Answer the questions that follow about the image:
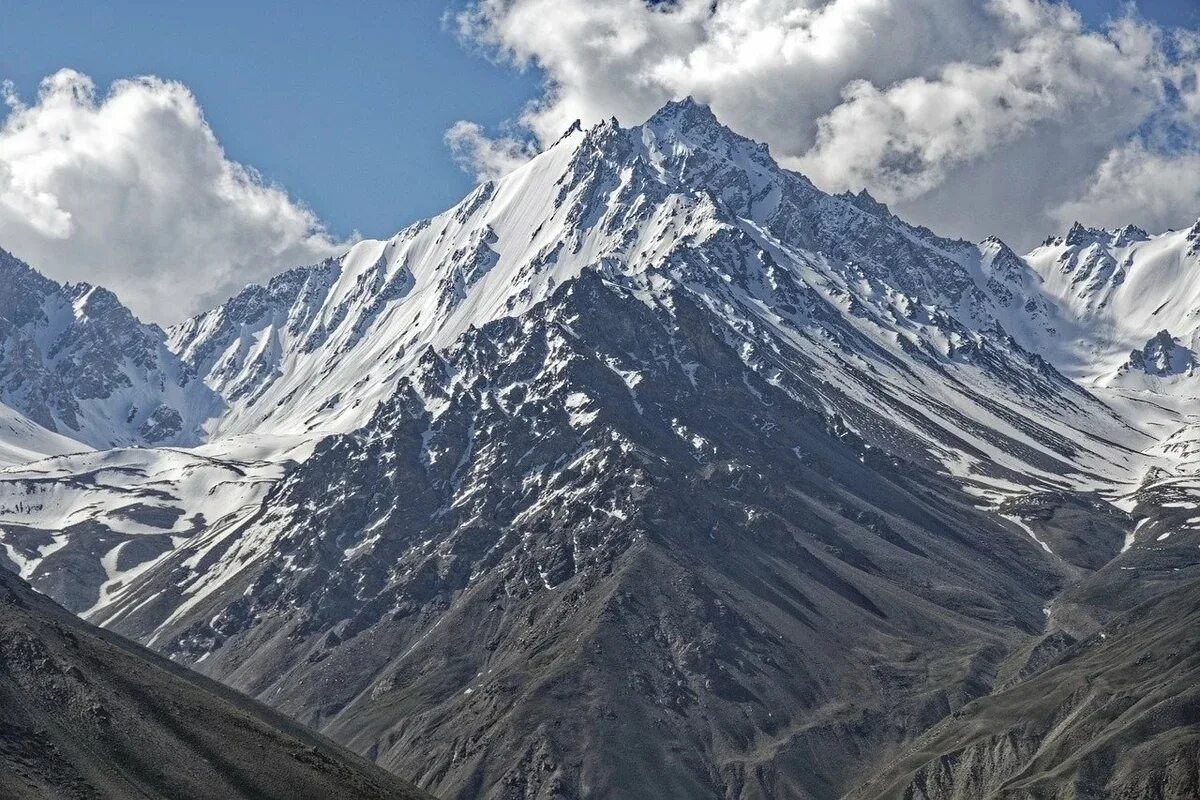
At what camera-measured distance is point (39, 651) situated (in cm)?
19000

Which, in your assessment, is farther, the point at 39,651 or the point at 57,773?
the point at 39,651

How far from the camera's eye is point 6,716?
17212cm

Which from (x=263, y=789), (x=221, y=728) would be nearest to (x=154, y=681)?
(x=221, y=728)

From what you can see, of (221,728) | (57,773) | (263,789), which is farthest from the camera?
(221,728)

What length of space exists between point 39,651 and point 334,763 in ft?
127

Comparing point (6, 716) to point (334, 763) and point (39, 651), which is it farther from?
point (334, 763)

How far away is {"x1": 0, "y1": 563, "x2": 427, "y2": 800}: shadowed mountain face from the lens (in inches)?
6457

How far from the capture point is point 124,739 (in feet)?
575

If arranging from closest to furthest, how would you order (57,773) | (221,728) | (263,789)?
(57,773) < (263,789) < (221,728)

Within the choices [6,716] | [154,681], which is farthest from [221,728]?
[6,716]

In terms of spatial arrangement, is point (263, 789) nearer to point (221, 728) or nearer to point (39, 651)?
point (221, 728)

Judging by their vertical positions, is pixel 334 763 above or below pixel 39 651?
A: below

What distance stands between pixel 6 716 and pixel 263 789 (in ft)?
97.2

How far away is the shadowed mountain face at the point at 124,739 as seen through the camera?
538ft
